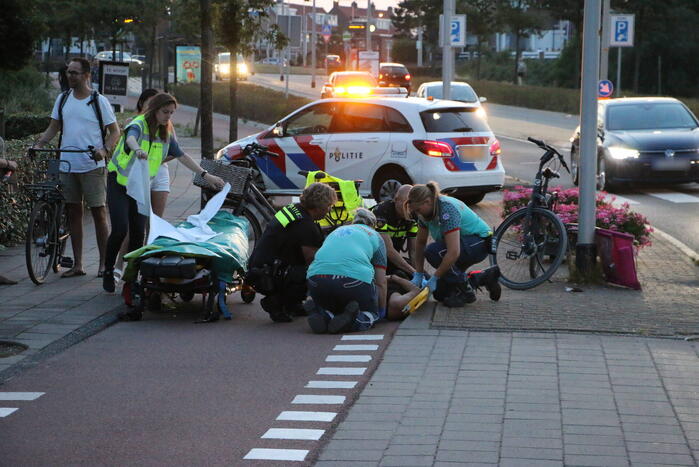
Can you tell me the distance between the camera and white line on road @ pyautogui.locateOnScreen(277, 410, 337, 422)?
21.1 ft

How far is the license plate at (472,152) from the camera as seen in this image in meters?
15.9

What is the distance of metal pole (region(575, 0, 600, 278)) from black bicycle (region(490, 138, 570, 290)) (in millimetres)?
289

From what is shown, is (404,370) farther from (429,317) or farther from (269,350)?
(429,317)

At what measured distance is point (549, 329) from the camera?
864cm

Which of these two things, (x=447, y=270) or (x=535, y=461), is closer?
(x=535, y=461)

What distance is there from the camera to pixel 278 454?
5.79 m

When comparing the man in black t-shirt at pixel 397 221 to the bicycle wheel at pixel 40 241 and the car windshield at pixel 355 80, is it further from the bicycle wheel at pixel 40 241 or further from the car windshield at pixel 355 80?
the car windshield at pixel 355 80

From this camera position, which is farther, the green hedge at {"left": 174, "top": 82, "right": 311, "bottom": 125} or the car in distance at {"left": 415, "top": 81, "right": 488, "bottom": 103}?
the green hedge at {"left": 174, "top": 82, "right": 311, "bottom": 125}

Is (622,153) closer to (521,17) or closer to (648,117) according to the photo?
(648,117)

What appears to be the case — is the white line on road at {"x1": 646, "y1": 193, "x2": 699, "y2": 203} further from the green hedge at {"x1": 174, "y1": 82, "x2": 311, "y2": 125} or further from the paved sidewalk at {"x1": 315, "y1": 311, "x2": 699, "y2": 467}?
the green hedge at {"x1": 174, "y1": 82, "x2": 311, "y2": 125}

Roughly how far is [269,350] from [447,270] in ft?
6.30

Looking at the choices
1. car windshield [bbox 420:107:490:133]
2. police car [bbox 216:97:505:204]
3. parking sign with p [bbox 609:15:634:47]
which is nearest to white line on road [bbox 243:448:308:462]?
police car [bbox 216:97:505:204]

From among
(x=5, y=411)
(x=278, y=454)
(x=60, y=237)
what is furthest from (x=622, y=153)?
(x=278, y=454)

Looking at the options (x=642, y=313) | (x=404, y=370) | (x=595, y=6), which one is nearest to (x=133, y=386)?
(x=404, y=370)
